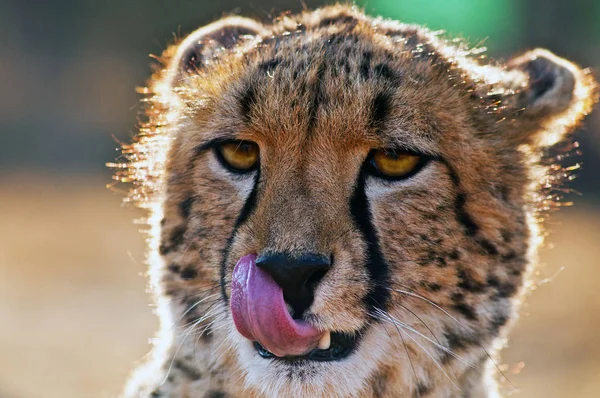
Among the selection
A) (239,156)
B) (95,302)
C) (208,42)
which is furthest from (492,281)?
(95,302)

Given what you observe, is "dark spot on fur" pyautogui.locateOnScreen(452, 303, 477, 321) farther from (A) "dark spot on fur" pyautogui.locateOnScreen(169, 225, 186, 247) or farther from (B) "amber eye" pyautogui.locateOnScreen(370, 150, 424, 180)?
(A) "dark spot on fur" pyautogui.locateOnScreen(169, 225, 186, 247)

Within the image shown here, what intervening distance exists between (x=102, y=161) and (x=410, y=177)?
7798 mm

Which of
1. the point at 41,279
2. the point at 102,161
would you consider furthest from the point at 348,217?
the point at 102,161

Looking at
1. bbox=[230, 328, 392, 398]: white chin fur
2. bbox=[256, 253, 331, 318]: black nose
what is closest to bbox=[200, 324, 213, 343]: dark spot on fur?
bbox=[230, 328, 392, 398]: white chin fur

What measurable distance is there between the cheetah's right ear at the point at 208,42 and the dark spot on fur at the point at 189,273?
60 cm

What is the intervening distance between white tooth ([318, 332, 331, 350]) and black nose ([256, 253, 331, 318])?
87mm

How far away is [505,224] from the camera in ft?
6.96

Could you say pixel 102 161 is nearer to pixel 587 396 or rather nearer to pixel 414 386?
pixel 587 396

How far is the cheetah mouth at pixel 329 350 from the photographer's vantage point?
1.91 meters

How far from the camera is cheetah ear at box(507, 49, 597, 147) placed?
7.80 ft

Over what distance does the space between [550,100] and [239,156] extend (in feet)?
2.84

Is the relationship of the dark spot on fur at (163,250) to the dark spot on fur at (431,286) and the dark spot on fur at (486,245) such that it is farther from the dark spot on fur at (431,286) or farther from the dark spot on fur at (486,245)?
the dark spot on fur at (486,245)

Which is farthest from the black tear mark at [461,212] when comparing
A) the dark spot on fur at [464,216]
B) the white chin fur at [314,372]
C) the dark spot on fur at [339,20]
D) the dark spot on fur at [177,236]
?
the dark spot on fur at [177,236]

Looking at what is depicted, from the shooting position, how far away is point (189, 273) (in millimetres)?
2184
